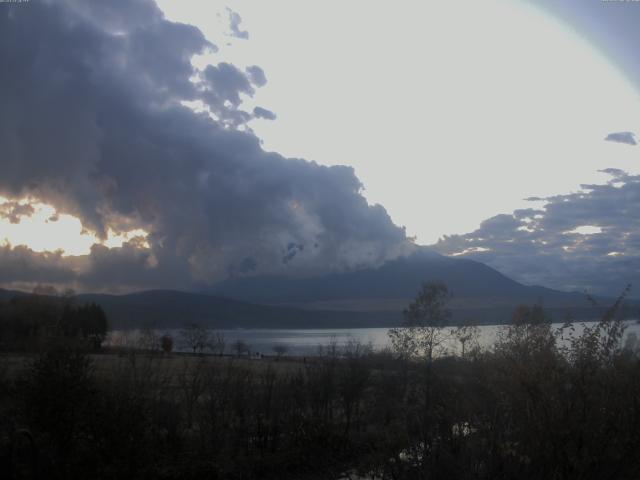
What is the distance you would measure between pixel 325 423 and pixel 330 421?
0.89m

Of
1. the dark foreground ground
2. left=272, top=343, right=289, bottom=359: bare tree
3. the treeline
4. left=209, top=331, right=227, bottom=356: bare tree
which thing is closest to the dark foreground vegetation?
the dark foreground ground

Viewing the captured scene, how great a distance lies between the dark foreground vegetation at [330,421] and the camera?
25.3 feet

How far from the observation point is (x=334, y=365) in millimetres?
28578

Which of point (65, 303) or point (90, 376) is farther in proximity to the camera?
point (65, 303)

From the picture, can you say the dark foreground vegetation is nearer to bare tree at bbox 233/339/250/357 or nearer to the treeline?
the treeline

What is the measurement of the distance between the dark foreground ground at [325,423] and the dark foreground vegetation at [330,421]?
28mm

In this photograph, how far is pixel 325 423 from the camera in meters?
24.7

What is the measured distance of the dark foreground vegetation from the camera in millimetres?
7715

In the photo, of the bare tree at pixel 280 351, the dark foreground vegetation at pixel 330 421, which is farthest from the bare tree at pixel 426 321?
the bare tree at pixel 280 351

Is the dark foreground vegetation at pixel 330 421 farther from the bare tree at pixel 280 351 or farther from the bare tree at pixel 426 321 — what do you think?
the bare tree at pixel 280 351

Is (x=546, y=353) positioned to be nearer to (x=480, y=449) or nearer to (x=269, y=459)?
(x=480, y=449)

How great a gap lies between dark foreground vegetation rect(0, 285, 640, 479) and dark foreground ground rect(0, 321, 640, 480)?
0.03 metres

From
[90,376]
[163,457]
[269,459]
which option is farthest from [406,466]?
[269,459]

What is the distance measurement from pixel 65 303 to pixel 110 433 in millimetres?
94938
